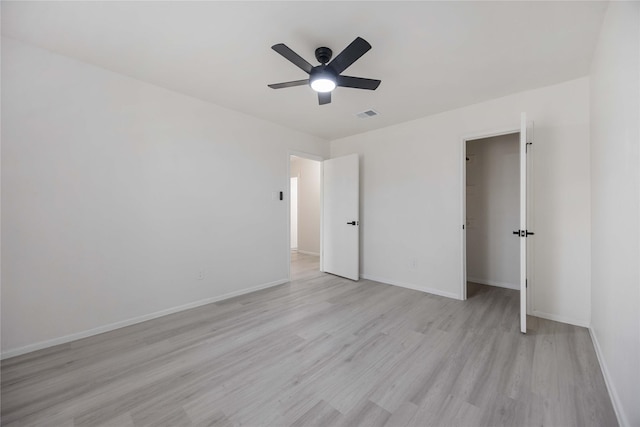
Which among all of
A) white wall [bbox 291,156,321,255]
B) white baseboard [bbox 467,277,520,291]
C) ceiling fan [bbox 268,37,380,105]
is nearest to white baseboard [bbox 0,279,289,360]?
ceiling fan [bbox 268,37,380,105]

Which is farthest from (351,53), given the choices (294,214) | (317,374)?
(294,214)

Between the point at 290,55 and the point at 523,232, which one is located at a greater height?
the point at 290,55

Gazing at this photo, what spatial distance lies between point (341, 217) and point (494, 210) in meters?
2.42

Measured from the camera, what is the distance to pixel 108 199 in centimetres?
249

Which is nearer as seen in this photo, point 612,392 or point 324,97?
point 612,392

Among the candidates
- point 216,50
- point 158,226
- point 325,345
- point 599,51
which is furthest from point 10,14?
point 599,51

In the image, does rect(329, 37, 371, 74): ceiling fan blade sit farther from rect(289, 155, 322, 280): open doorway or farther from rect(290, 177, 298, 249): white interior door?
rect(290, 177, 298, 249): white interior door

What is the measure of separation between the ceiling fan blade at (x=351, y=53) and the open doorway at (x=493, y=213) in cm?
300

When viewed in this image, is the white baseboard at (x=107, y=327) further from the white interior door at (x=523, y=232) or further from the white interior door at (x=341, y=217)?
the white interior door at (x=523, y=232)

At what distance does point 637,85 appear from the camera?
3.98ft

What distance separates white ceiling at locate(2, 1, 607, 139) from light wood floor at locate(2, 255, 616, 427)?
2.54m

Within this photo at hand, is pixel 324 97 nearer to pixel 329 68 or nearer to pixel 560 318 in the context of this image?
pixel 329 68

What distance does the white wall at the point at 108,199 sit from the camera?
2090mm

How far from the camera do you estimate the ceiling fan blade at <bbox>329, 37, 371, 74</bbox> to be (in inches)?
65.4
